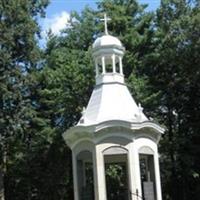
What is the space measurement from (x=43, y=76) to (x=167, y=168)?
32.8ft

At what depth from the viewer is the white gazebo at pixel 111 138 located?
22.2 m

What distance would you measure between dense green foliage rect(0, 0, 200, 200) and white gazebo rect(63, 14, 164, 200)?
10660mm

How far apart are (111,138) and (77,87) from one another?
1483 centimetres

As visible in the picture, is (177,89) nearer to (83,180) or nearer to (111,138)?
(83,180)

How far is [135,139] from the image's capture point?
22.4m

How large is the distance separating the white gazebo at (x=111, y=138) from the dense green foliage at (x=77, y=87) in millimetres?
10660

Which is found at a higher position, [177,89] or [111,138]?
[177,89]

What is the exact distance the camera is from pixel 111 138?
2230cm

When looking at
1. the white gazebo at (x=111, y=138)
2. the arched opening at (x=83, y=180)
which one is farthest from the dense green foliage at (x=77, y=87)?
the arched opening at (x=83, y=180)

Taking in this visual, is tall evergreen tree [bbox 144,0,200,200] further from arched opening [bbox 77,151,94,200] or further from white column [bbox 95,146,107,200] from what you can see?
white column [bbox 95,146,107,200]

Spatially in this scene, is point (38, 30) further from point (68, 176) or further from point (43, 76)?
point (68, 176)

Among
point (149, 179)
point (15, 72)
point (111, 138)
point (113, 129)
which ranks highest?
point (15, 72)

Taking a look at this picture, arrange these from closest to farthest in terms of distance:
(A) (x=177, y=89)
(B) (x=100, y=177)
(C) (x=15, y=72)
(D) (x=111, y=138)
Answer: (B) (x=100, y=177)
(D) (x=111, y=138)
(C) (x=15, y=72)
(A) (x=177, y=89)

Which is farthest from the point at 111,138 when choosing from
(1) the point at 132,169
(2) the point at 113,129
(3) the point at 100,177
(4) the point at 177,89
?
(4) the point at 177,89
